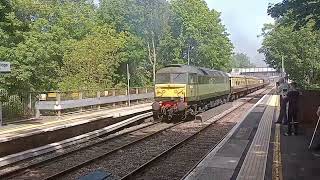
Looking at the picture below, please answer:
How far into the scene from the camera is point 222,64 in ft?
200

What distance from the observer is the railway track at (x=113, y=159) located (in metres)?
10.5

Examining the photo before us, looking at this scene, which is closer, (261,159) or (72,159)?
(261,159)

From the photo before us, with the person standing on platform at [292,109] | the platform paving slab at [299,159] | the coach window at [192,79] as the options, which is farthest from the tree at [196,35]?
the platform paving slab at [299,159]

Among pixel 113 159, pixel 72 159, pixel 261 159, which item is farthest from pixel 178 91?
pixel 261 159

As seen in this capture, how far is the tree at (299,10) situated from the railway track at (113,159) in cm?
543

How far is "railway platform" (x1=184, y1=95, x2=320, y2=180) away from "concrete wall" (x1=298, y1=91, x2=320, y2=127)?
0.82 m

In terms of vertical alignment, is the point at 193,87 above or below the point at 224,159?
above

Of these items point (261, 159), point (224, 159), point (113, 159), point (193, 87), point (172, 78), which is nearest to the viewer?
point (261, 159)

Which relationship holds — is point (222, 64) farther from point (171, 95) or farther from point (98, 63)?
point (171, 95)

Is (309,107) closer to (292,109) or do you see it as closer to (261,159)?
(292,109)

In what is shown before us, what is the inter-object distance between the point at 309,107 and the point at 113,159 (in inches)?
349

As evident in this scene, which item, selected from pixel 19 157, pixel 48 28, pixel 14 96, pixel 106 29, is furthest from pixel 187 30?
pixel 19 157

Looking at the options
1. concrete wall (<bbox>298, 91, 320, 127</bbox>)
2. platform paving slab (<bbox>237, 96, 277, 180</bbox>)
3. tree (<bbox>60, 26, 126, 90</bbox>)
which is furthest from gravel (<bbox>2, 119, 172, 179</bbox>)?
tree (<bbox>60, 26, 126, 90</bbox>)

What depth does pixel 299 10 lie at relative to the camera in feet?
48.9
